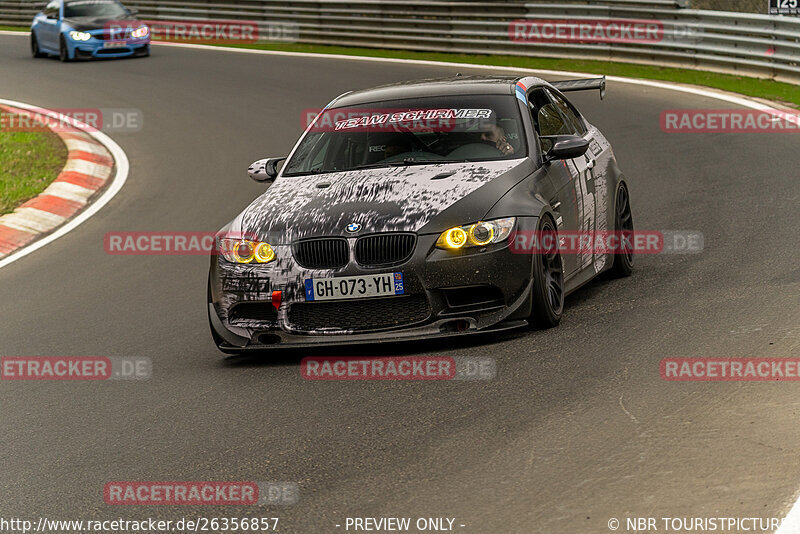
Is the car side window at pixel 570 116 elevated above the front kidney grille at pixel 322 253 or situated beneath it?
elevated above

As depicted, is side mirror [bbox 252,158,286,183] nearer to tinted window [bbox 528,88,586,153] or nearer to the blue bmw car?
tinted window [bbox 528,88,586,153]

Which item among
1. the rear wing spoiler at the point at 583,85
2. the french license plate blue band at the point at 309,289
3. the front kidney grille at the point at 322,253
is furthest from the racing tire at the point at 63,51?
the french license plate blue band at the point at 309,289

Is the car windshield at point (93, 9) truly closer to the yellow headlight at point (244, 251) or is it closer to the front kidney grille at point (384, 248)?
the yellow headlight at point (244, 251)

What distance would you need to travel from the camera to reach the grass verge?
13.9 metres

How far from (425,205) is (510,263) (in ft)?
1.95

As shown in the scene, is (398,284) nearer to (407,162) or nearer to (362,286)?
(362,286)

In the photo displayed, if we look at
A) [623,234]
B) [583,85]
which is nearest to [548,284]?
[623,234]

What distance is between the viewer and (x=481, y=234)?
7.16 metres

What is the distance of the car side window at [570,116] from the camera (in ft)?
30.3

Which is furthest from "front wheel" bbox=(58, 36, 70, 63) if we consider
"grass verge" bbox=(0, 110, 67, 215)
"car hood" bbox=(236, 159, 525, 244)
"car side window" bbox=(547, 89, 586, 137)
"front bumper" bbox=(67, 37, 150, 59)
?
"car hood" bbox=(236, 159, 525, 244)

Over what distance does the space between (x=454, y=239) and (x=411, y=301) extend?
1.38 feet

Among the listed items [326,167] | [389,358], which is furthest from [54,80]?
[389,358]

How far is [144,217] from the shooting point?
12961mm

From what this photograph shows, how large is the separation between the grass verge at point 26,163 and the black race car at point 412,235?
6292 millimetres
